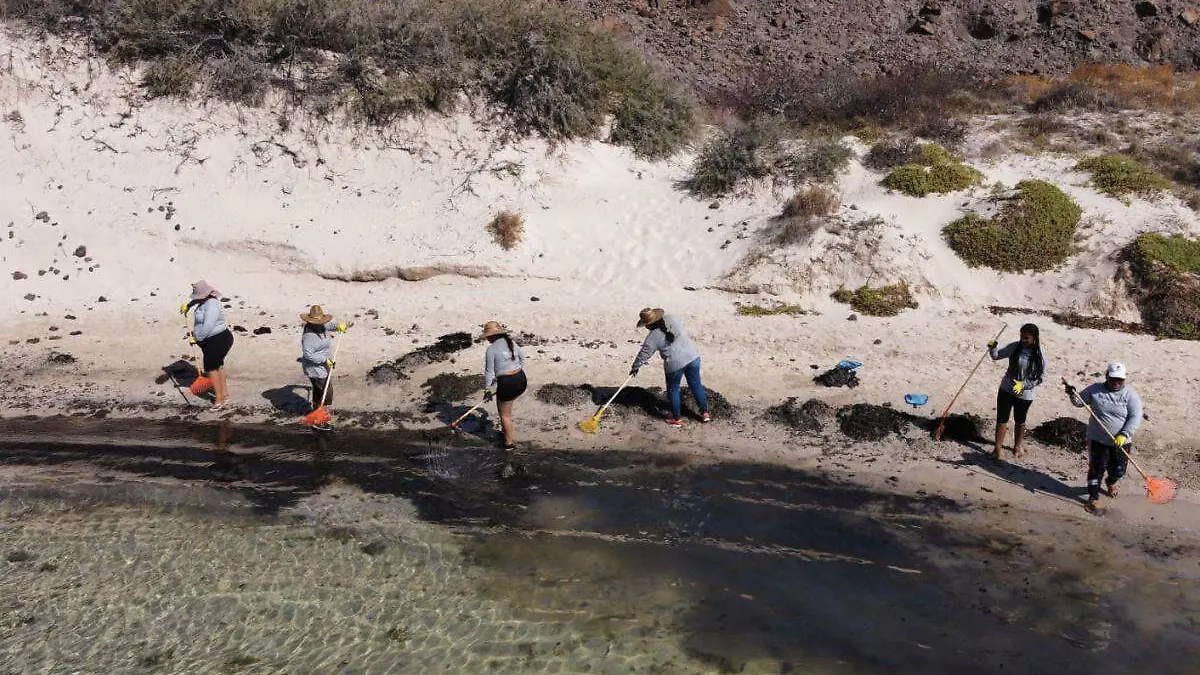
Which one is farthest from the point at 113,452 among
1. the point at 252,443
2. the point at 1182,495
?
the point at 1182,495

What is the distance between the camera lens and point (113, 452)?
34.3ft

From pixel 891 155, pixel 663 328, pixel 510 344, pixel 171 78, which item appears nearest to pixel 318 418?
pixel 510 344

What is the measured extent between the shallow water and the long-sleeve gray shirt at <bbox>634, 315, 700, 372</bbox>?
1192mm

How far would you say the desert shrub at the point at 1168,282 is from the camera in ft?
41.8

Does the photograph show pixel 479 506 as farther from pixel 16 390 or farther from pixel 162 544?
pixel 16 390

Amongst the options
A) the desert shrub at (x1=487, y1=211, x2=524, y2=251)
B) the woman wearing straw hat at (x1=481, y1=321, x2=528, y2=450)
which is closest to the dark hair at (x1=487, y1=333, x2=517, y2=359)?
the woman wearing straw hat at (x1=481, y1=321, x2=528, y2=450)

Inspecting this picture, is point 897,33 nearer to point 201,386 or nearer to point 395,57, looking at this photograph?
point 395,57

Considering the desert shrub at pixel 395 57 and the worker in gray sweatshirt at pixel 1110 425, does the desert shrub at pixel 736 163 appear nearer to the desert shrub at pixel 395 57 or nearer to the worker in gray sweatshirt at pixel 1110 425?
the desert shrub at pixel 395 57

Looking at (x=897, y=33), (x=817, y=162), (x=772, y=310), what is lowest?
(x=772, y=310)

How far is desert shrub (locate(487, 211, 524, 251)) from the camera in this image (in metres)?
15.9

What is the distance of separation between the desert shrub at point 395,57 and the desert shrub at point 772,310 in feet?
18.8

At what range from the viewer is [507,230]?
16.0 m

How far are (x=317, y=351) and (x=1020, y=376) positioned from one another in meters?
8.46

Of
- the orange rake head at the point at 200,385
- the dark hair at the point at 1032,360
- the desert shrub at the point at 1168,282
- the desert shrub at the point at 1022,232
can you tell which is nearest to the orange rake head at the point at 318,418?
the orange rake head at the point at 200,385
